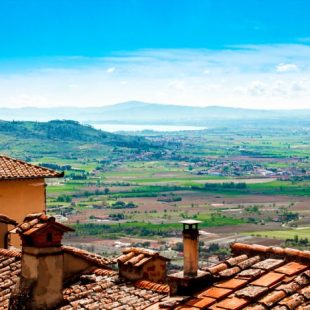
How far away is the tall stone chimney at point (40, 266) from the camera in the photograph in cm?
1381

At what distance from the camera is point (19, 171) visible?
27.1 meters

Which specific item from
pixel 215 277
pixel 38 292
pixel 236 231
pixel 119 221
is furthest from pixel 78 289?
pixel 119 221

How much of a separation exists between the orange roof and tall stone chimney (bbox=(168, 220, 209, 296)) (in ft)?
49.8

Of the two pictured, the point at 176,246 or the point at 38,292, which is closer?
the point at 38,292

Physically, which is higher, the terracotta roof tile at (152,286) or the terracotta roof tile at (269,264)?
the terracotta roof tile at (269,264)

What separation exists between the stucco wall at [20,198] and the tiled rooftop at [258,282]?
14816mm

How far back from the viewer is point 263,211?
191 metres

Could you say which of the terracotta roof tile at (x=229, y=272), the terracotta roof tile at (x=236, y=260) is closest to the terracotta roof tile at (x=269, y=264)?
the terracotta roof tile at (x=229, y=272)

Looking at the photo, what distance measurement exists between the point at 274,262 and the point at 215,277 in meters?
0.89

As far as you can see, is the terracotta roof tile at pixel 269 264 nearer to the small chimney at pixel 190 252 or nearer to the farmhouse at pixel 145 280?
the farmhouse at pixel 145 280

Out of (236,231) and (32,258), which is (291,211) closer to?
(236,231)

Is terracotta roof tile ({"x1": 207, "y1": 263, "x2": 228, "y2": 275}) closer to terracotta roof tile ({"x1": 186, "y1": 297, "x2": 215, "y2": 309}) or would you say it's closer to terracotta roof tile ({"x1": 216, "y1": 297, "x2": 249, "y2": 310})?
terracotta roof tile ({"x1": 186, "y1": 297, "x2": 215, "y2": 309})

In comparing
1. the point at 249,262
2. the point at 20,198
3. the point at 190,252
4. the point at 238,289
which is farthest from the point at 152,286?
the point at 20,198

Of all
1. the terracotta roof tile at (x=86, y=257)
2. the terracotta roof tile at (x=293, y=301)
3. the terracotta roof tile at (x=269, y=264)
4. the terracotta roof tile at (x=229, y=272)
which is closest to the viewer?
the terracotta roof tile at (x=293, y=301)
